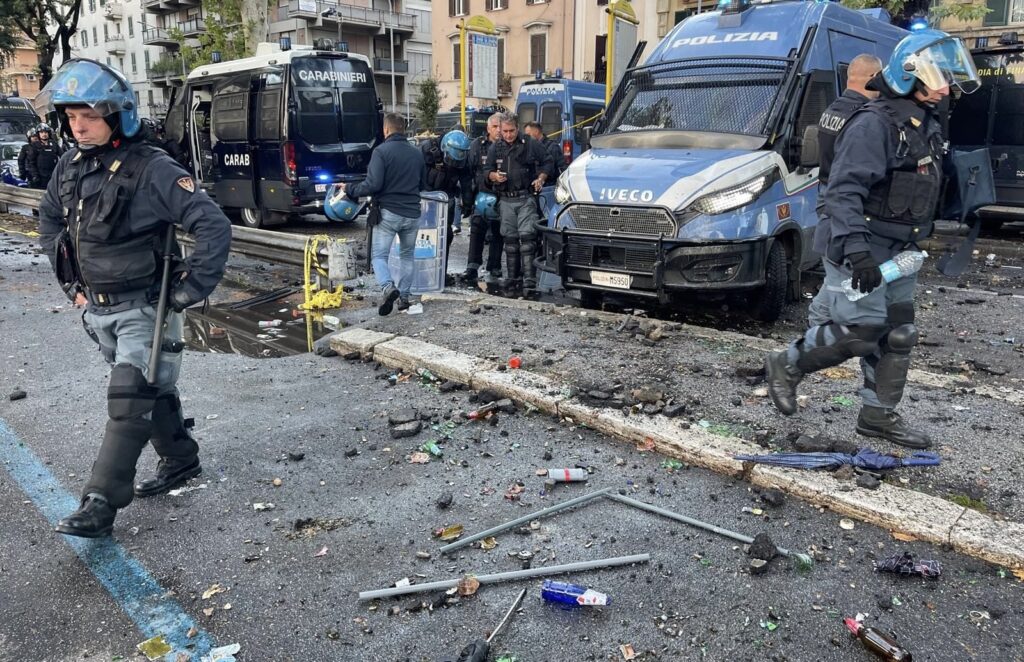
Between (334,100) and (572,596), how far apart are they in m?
12.0

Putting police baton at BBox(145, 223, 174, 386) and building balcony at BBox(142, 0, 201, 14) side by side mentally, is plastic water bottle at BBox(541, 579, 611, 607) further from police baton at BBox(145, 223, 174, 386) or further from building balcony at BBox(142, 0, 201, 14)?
building balcony at BBox(142, 0, 201, 14)

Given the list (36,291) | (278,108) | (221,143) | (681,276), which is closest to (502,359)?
(681,276)

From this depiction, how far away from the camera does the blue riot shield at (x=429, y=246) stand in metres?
7.89

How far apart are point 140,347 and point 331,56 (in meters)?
10.8

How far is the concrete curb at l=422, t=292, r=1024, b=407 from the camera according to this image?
185 inches

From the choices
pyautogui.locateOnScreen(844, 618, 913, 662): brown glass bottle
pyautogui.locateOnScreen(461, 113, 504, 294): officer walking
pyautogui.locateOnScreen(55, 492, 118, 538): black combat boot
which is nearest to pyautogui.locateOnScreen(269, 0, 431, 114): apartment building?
pyautogui.locateOnScreen(461, 113, 504, 294): officer walking

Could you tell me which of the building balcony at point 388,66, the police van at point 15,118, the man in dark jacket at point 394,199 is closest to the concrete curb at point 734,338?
the man in dark jacket at point 394,199

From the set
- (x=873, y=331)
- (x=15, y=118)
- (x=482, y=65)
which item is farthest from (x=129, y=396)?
(x=15, y=118)

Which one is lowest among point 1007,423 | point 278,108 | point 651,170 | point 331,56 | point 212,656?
point 212,656

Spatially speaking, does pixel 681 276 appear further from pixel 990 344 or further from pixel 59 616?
pixel 59 616

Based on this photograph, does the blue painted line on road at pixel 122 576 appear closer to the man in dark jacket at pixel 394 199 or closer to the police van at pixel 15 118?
the man in dark jacket at pixel 394 199

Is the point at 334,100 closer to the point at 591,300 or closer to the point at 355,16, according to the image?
the point at 591,300

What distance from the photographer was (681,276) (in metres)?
6.04

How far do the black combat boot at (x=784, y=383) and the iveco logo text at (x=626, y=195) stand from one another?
2183 millimetres
